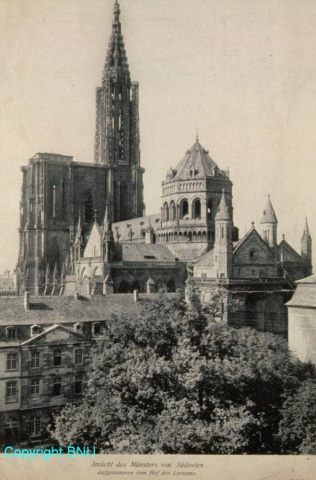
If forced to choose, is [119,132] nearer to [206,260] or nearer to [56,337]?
[206,260]

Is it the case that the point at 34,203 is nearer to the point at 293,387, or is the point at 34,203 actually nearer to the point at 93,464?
the point at 293,387

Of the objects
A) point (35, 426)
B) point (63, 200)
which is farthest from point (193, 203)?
point (35, 426)

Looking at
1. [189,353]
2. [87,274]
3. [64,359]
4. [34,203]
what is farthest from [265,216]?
[34,203]

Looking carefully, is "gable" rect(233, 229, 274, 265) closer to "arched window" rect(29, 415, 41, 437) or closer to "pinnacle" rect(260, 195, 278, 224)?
"pinnacle" rect(260, 195, 278, 224)

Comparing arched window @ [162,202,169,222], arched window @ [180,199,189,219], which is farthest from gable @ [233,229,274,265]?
arched window @ [162,202,169,222]

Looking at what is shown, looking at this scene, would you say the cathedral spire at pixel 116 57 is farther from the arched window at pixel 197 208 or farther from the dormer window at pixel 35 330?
the dormer window at pixel 35 330

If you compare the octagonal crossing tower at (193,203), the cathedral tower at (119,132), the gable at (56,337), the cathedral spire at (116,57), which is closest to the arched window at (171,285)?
the octagonal crossing tower at (193,203)

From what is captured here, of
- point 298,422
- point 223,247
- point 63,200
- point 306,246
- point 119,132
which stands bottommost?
point 298,422
